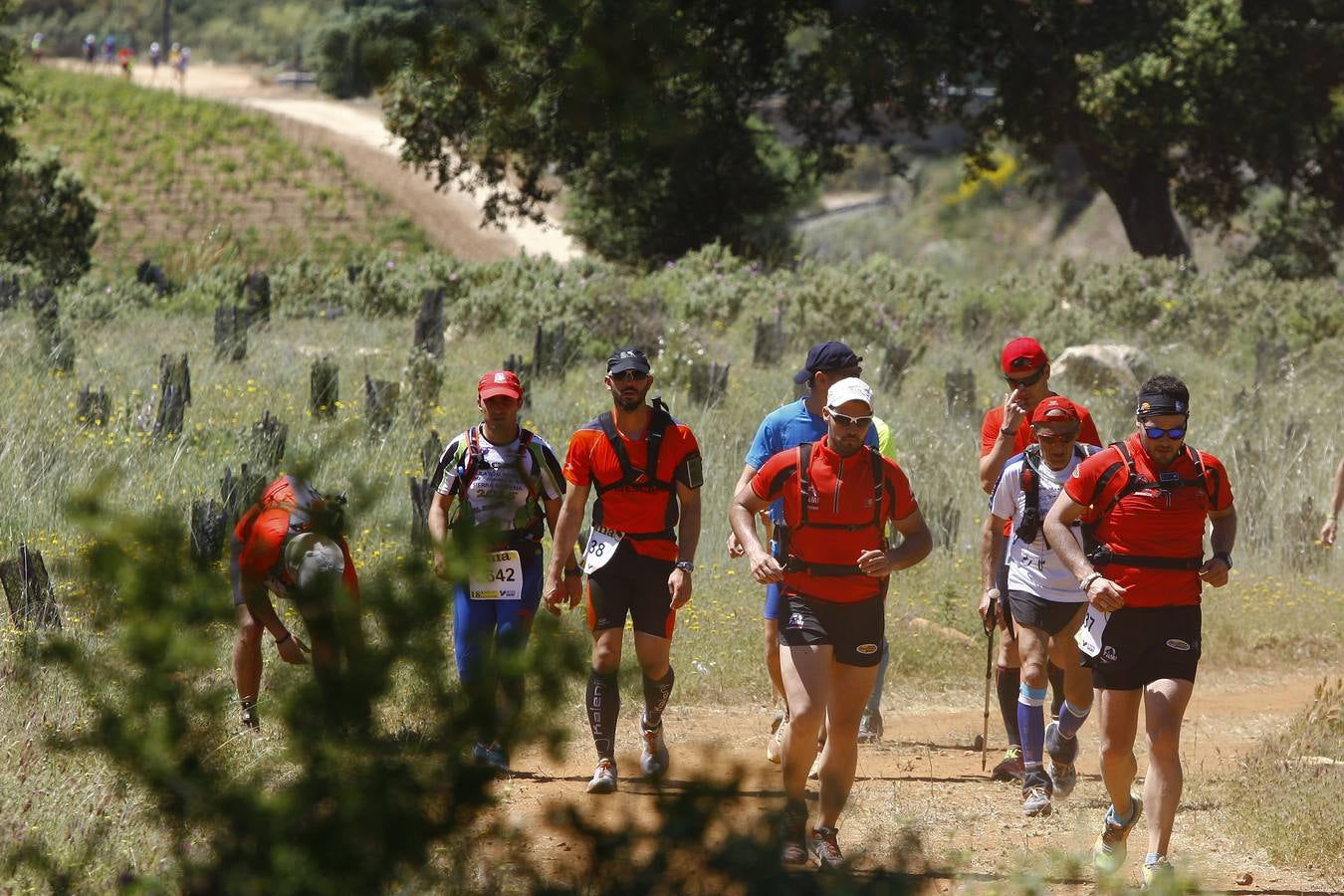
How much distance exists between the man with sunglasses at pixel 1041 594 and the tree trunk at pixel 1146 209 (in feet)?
72.9

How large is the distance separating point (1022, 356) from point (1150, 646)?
1.54 metres

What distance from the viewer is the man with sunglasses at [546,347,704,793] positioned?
22.8ft

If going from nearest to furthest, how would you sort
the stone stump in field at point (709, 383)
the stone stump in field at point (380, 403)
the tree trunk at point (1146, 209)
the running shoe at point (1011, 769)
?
the running shoe at point (1011, 769)
the stone stump in field at point (380, 403)
the stone stump in field at point (709, 383)
the tree trunk at point (1146, 209)

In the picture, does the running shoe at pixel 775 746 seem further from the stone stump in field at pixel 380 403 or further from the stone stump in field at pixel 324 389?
the stone stump in field at pixel 324 389

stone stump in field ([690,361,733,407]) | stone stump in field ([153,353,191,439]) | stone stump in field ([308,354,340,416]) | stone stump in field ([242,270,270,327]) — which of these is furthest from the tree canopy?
stone stump in field ([153,353,191,439])

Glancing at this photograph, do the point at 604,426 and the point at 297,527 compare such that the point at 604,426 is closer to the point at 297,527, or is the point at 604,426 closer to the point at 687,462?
the point at 687,462

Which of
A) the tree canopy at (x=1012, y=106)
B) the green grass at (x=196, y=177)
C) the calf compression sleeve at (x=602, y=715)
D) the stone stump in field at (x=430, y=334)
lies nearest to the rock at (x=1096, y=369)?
the tree canopy at (x=1012, y=106)

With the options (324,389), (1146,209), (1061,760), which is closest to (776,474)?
(1061,760)

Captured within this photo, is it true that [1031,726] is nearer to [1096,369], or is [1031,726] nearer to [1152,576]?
[1152,576]

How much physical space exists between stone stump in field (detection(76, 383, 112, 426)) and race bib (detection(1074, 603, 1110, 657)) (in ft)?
24.9

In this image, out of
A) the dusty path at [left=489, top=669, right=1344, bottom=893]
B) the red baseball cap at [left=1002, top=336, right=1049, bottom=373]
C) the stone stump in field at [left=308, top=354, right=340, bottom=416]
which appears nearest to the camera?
the dusty path at [left=489, top=669, right=1344, bottom=893]

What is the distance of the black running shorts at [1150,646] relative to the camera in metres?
5.93

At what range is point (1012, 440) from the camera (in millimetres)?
7258

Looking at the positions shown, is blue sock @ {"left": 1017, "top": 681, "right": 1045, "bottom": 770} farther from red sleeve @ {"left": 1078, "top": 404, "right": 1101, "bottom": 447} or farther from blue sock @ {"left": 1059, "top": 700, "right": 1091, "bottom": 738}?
red sleeve @ {"left": 1078, "top": 404, "right": 1101, "bottom": 447}
